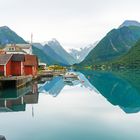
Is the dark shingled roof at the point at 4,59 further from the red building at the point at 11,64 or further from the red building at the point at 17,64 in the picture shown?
the red building at the point at 17,64

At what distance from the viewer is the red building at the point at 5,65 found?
7019 cm

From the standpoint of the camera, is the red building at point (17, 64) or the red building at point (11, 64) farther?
the red building at point (17, 64)

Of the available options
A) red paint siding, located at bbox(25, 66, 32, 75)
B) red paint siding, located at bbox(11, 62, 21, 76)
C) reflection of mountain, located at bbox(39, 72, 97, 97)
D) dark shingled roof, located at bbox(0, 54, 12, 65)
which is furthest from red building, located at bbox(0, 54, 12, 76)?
red paint siding, located at bbox(25, 66, 32, 75)

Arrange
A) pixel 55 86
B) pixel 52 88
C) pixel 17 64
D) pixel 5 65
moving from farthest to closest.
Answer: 1. pixel 55 86
2. pixel 17 64
3. pixel 52 88
4. pixel 5 65

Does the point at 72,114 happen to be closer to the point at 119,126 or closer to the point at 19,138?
the point at 119,126

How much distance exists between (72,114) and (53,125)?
6197 mm

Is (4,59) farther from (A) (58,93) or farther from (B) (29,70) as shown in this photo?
(B) (29,70)

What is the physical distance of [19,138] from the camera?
23578 millimetres

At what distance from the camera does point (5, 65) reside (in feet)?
231

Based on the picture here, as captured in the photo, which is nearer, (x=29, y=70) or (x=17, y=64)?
(x=17, y=64)

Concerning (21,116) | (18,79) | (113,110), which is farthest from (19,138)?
(18,79)

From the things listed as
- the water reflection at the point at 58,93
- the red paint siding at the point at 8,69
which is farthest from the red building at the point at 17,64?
the water reflection at the point at 58,93

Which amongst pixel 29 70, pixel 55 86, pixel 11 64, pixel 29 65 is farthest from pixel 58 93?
pixel 29 70

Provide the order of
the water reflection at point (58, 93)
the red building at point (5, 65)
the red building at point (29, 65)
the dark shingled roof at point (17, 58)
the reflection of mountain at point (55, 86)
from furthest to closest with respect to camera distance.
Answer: the red building at point (29, 65) → the dark shingled roof at point (17, 58) → the red building at point (5, 65) → the reflection of mountain at point (55, 86) → the water reflection at point (58, 93)
